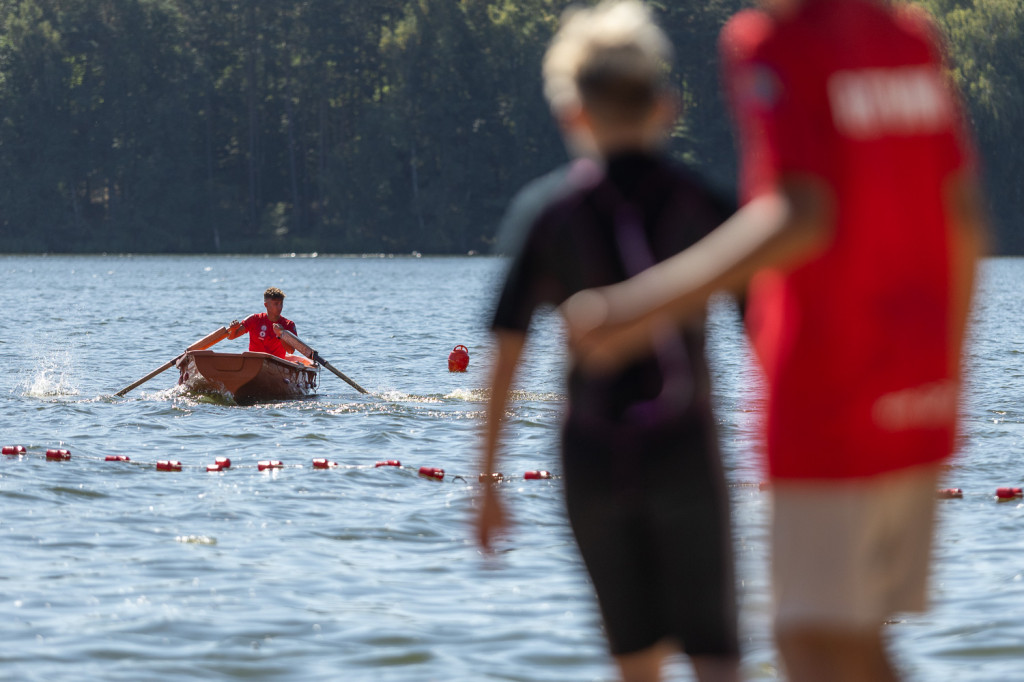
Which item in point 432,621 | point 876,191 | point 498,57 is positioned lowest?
point 432,621

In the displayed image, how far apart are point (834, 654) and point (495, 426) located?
0.95m

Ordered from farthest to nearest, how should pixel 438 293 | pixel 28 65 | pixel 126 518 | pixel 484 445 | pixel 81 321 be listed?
pixel 28 65 → pixel 438 293 → pixel 81 321 → pixel 126 518 → pixel 484 445

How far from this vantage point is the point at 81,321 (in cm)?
3562

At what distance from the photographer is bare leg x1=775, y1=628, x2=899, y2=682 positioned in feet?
9.63

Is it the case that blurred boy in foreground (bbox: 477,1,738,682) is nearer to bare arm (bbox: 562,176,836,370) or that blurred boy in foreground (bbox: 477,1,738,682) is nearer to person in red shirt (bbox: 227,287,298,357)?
bare arm (bbox: 562,176,836,370)

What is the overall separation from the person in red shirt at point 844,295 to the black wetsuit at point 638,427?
34cm

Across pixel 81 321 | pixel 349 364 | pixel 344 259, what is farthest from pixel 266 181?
pixel 349 364

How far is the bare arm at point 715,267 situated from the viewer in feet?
8.93

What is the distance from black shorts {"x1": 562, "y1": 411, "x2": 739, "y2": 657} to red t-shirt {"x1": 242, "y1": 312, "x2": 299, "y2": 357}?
14330 mm

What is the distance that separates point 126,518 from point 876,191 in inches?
305

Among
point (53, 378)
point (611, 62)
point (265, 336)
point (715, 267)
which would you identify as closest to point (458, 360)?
point (265, 336)

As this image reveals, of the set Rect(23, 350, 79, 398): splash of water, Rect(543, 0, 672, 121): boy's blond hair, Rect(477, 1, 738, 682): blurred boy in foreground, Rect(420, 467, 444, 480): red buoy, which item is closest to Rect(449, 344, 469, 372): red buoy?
Rect(23, 350, 79, 398): splash of water

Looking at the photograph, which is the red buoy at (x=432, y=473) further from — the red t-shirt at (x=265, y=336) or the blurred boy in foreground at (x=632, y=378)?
the blurred boy in foreground at (x=632, y=378)

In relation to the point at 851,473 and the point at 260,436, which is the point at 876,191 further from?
the point at 260,436
